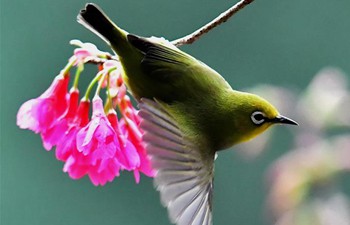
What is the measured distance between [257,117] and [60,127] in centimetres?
28

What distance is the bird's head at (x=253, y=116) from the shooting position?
109 centimetres

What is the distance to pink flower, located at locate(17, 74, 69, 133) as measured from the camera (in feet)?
3.88

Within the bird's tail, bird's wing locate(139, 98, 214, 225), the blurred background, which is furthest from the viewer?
the blurred background

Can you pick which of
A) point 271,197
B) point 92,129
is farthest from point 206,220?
point 271,197

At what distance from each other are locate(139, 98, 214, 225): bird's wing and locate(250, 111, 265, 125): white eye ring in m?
0.08

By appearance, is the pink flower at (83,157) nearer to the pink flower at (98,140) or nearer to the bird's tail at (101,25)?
the pink flower at (98,140)

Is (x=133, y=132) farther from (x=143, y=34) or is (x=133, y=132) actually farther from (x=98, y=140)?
(x=143, y=34)

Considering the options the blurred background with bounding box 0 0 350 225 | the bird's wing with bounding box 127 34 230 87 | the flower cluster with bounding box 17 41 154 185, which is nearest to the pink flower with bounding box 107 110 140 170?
the flower cluster with bounding box 17 41 154 185

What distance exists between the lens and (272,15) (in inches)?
136

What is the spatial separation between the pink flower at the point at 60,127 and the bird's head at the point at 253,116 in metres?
0.25

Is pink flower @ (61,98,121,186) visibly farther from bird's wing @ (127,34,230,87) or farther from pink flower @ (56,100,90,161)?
bird's wing @ (127,34,230,87)

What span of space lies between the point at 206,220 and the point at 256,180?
214 cm

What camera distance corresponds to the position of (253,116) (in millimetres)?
1101

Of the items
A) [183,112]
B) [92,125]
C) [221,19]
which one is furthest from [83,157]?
[221,19]
